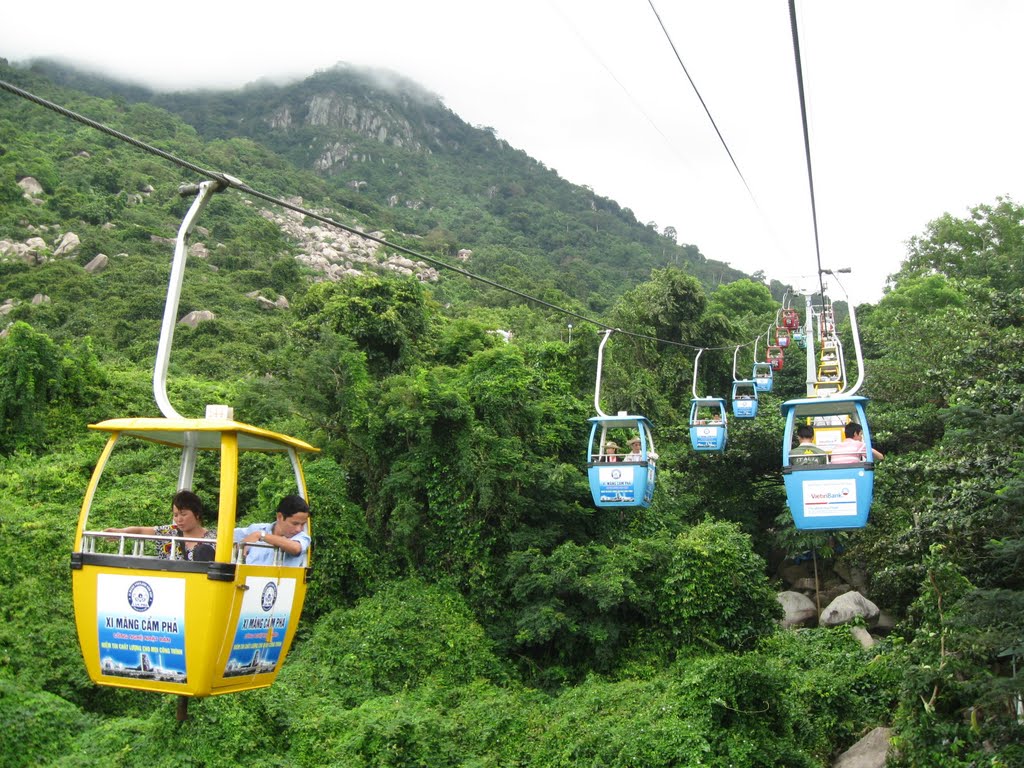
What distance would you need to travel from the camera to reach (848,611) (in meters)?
18.5

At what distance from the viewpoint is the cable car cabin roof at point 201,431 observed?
4.88 meters

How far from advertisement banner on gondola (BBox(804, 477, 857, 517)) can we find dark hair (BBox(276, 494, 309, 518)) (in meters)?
5.73

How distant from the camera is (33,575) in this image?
42.4 feet

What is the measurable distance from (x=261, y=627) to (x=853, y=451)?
650 centimetres

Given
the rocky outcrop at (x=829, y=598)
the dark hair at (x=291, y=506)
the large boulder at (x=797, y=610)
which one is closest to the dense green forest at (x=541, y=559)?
the rocky outcrop at (x=829, y=598)

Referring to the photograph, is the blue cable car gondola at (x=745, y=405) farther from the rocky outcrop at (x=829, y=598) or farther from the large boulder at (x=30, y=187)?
the large boulder at (x=30, y=187)

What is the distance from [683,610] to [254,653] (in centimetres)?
1103

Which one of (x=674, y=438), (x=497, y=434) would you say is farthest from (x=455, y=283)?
(x=497, y=434)

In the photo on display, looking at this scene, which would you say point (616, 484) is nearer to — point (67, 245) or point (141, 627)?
point (141, 627)

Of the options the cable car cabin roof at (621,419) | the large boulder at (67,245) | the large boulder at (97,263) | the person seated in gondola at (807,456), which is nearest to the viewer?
the person seated in gondola at (807,456)

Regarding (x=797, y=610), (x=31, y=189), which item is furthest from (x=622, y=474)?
(x=31, y=189)

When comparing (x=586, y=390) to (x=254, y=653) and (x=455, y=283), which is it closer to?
(x=254, y=653)

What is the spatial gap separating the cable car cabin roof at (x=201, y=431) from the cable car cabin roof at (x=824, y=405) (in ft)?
18.7

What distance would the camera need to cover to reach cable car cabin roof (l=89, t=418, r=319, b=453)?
192 inches
